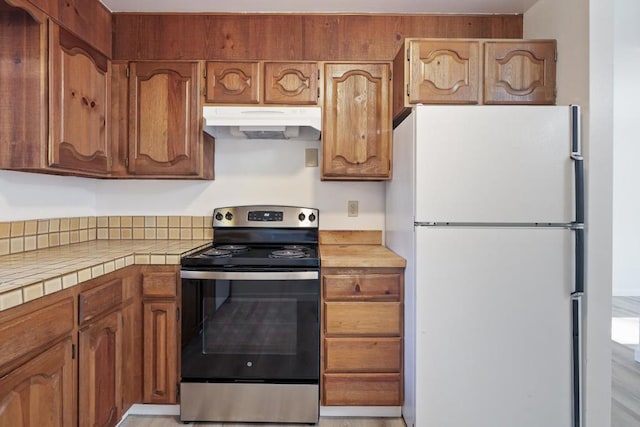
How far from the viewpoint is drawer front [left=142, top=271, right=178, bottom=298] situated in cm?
195

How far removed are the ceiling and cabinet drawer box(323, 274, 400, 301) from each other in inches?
62.8

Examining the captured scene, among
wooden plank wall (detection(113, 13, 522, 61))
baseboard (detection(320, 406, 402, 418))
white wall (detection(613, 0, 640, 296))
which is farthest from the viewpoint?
white wall (detection(613, 0, 640, 296))

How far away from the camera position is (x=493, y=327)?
1743 millimetres

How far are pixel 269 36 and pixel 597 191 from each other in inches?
77.5

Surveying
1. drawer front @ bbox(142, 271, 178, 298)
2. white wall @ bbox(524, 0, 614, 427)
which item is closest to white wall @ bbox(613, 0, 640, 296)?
white wall @ bbox(524, 0, 614, 427)

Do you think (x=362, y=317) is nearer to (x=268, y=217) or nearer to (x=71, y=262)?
(x=268, y=217)

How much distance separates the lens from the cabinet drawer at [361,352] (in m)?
1.98

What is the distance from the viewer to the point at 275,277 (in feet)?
6.30

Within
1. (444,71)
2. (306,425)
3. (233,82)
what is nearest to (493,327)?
(306,425)

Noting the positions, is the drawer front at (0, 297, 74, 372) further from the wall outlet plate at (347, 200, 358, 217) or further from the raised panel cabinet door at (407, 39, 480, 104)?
the raised panel cabinet door at (407, 39, 480, 104)

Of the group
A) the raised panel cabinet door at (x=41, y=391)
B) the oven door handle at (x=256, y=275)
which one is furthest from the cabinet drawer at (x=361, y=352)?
the raised panel cabinet door at (x=41, y=391)

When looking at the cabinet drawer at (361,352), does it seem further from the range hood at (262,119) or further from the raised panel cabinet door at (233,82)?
the raised panel cabinet door at (233,82)

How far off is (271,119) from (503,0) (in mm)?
1508

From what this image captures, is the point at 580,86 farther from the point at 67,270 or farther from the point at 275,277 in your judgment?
the point at 67,270
